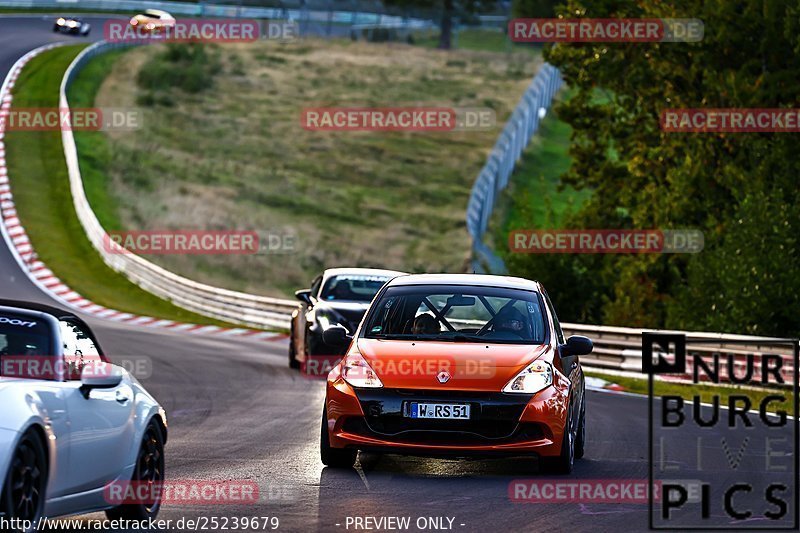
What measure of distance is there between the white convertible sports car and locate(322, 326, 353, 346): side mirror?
3.25m

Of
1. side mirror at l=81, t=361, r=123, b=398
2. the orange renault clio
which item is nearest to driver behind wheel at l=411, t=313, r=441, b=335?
the orange renault clio

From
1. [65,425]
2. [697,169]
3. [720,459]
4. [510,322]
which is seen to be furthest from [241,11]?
[65,425]

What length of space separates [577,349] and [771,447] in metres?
2.91

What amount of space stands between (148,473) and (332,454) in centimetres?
285

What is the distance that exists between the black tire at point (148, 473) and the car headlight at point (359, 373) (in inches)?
96.7

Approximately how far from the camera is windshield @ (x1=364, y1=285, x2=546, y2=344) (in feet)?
42.2

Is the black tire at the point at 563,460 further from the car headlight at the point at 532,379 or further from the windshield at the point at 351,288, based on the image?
the windshield at the point at 351,288

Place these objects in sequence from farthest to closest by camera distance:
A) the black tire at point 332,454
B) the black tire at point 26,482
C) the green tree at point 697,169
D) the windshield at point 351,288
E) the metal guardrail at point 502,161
Result: the metal guardrail at point 502,161 < the green tree at point 697,169 < the windshield at point 351,288 < the black tire at point 332,454 < the black tire at point 26,482

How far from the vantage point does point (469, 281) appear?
44.5 feet

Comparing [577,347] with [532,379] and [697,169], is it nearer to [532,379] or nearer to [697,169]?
[532,379]

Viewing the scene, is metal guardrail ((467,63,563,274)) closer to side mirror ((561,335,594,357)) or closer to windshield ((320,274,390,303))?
windshield ((320,274,390,303))

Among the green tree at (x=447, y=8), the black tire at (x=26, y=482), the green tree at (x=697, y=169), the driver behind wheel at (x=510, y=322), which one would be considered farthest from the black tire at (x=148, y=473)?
the green tree at (x=447, y=8)

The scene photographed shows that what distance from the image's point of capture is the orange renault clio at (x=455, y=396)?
1185cm

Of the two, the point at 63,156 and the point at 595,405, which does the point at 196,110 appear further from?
the point at 595,405
